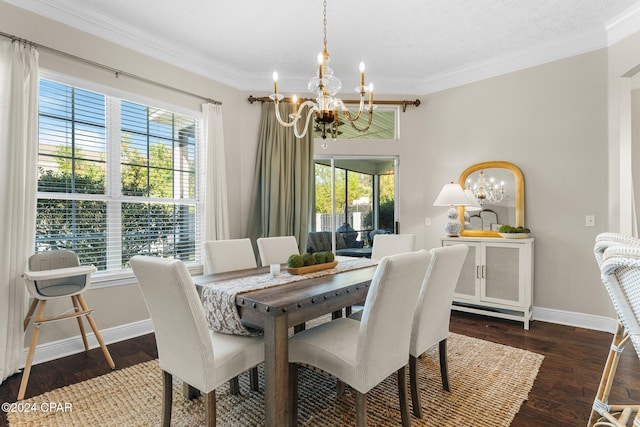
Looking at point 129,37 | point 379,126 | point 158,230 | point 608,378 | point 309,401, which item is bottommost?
point 309,401

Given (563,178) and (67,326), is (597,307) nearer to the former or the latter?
(563,178)

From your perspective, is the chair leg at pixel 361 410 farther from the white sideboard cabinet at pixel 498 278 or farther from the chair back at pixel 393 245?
the white sideboard cabinet at pixel 498 278

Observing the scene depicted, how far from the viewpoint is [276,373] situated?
1.54 m

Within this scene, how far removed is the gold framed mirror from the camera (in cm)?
374

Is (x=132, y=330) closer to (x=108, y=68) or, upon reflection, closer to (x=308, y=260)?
(x=308, y=260)

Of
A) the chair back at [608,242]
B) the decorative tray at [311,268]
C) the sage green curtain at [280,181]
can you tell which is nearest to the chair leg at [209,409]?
the decorative tray at [311,268]

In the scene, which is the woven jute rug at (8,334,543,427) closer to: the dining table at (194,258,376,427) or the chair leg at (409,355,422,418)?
the chair leg at (409,355,422,418)

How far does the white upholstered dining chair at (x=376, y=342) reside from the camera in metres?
1.50

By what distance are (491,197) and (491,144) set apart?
24.4 inches

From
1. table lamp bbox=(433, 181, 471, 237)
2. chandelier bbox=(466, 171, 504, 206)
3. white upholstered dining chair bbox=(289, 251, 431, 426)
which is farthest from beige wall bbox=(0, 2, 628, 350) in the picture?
white upholstered dining chair bbox=(289, 251, 431, 426)

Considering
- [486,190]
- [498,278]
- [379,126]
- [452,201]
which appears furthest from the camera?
[379,126]

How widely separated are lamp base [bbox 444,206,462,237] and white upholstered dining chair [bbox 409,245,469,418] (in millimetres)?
1866

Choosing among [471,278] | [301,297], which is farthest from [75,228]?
[471,278]

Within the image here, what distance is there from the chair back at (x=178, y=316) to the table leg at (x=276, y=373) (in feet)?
0.85
